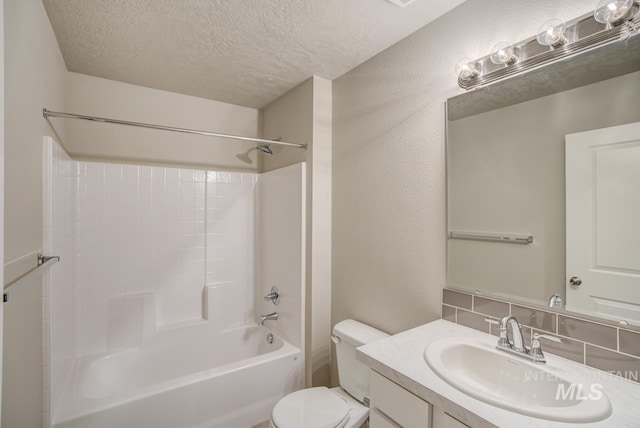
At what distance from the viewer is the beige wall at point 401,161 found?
145 centimetres

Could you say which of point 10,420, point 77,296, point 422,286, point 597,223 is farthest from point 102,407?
point 597,223

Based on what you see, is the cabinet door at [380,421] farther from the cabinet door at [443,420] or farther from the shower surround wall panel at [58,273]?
the shower surround wall panel at [58,273]

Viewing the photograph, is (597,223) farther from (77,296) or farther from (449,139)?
(77,296)

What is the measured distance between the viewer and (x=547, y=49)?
1.20 metres

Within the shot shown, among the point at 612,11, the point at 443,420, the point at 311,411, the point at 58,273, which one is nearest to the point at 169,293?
the point at 58,273

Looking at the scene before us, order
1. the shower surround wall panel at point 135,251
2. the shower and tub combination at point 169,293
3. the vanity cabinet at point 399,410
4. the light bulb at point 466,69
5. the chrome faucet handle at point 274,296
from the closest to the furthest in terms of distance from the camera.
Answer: the vanity cabinet at point 399,410 < the light bulb at point 466,69 < the shower and tub combination at point 169,293 < the shower surround wall panel at point 135,251 < the chrome faucet handle at point 274,296

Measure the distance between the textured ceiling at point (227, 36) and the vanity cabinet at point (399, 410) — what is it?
5.49ft

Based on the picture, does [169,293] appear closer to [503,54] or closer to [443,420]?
[443,420]

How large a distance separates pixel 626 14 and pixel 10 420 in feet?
8.31

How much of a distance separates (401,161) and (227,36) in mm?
1209

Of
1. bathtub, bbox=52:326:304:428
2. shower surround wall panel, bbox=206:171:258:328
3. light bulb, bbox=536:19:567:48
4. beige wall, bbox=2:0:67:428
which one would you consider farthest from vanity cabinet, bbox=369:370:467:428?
shower surround wall panel, bbox=206:171:258:328

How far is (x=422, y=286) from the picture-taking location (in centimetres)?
165

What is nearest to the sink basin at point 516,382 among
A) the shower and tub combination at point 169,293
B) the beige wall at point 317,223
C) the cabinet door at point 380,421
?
the cabinet door at point 380,421

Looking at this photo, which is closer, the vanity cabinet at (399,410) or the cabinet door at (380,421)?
the vanity cabinet at (399,410)
